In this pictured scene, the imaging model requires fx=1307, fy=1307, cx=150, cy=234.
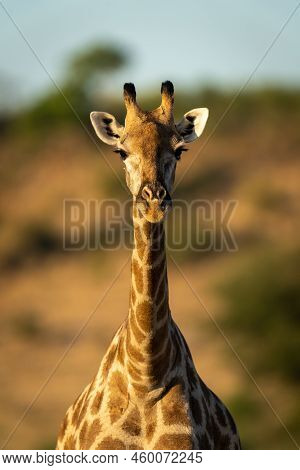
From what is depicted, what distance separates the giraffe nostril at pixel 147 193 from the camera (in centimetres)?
723

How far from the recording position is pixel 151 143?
24.8ft

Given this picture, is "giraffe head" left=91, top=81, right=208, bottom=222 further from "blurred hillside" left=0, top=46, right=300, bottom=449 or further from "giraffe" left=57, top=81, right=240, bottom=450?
"blurred hillside" left=0, top=46, right=300, bottom=449

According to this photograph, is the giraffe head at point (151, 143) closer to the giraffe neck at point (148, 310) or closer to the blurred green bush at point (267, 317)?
the giraffe neck at point (148, 310)

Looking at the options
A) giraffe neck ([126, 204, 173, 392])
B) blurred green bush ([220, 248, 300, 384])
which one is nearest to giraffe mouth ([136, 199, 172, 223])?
giraffe neck ([126, 204, 173, 392])

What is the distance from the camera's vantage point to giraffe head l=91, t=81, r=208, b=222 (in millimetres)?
7273

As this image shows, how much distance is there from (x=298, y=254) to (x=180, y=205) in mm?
8591

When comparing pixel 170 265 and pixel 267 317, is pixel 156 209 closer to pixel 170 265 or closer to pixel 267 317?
pixel 267 317

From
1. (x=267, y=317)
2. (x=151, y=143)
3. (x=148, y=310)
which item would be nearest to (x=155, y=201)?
(x=151, y=143)

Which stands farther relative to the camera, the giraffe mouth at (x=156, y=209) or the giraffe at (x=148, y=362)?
the giraffe at (x=148, y=362)

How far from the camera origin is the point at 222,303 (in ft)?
77.6

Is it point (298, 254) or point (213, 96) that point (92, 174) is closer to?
point (213, 96)

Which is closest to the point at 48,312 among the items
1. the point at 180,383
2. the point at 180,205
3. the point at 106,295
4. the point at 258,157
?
the point at 106,295

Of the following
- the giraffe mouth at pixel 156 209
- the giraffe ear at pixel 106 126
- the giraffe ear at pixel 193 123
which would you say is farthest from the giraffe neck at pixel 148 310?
the giraffe ear at pixel 193 123

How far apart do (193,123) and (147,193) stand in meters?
1.17
